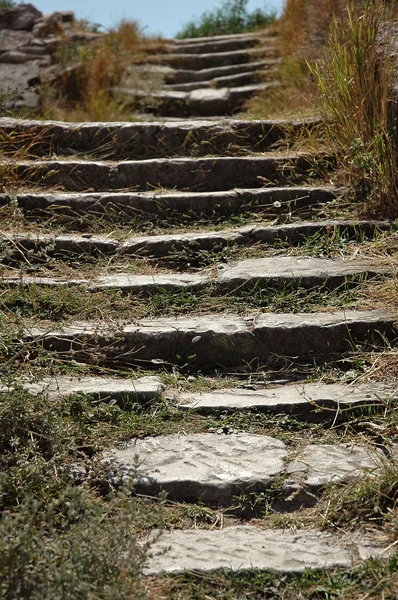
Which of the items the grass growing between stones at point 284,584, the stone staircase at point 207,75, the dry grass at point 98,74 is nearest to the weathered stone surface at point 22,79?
the dry grass at point 98,74

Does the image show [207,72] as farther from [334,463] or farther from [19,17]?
[334,463]

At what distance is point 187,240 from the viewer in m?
4.20

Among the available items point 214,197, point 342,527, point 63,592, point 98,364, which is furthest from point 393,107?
point 63,592

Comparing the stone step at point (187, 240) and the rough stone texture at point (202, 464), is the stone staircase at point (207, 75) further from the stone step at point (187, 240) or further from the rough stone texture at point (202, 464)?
the rough stone texture at point (202, 464)

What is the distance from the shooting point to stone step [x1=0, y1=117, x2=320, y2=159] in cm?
A: 514

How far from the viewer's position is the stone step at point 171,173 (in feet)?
15.8

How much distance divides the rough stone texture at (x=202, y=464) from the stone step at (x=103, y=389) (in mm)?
242

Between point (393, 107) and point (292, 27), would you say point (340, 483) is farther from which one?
point (292, 27)

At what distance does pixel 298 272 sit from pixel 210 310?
51 cm

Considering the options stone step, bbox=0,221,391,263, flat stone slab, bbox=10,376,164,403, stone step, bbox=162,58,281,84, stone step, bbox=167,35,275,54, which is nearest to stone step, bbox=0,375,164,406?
flat stone slab, bbox=10,376,164,403

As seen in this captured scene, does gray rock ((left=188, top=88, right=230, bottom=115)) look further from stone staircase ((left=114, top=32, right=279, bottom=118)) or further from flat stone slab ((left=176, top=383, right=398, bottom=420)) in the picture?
→ flat stone slab ((left=176, top=383, right=398, bottom=420))

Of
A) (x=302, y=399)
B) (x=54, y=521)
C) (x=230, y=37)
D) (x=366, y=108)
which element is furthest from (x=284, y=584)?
(x=230, y=37)

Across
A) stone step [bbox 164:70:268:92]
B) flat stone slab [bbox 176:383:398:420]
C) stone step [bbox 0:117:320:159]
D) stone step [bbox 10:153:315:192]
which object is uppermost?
stone step [bbox 164:70:268:92]

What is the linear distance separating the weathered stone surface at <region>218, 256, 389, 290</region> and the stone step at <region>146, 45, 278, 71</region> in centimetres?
554
